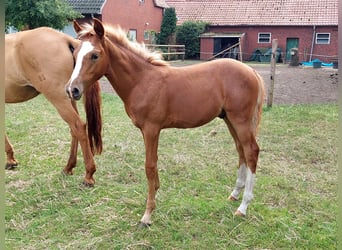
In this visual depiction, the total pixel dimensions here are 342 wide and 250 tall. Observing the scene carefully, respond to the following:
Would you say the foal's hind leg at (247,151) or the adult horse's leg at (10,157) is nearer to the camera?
the foal's hind leg at (247,151)

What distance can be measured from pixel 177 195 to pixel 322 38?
2480 cm

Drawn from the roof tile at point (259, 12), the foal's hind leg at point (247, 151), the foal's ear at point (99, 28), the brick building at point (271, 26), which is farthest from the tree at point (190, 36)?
the foal's ear at point (99, 28)

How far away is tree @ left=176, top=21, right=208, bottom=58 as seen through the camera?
26.0 meters

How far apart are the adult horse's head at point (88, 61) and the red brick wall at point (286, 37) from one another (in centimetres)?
2376

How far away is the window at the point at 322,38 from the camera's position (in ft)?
80.1

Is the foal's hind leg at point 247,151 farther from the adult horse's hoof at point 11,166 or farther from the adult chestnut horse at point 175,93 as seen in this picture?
the adult horse's hoof at point 11,166

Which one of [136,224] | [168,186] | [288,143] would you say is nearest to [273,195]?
[168,186]

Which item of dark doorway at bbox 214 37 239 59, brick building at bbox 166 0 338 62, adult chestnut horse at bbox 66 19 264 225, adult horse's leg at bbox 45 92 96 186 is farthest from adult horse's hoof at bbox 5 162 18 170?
dark doorway at bbox 214 37 239 59

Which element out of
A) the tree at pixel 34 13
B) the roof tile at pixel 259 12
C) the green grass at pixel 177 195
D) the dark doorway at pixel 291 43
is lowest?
the green grass at pixel 177 195

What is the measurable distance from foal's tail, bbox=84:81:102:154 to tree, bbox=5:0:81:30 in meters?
7.71

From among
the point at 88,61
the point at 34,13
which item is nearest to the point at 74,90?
the point at 88,61

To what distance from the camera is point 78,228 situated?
294 cm

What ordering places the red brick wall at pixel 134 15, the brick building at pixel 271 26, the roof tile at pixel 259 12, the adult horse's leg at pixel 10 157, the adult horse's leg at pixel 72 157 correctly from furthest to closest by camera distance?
1. the roof tile at pixel 259 12
2. the brick building at pixel 271 26
3. the red brick wall at pixel 134 15
4. the adult horse's leg at pixel 10 157
5. the adult horse's leg at pixel 72 157

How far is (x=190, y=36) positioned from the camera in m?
26.0
